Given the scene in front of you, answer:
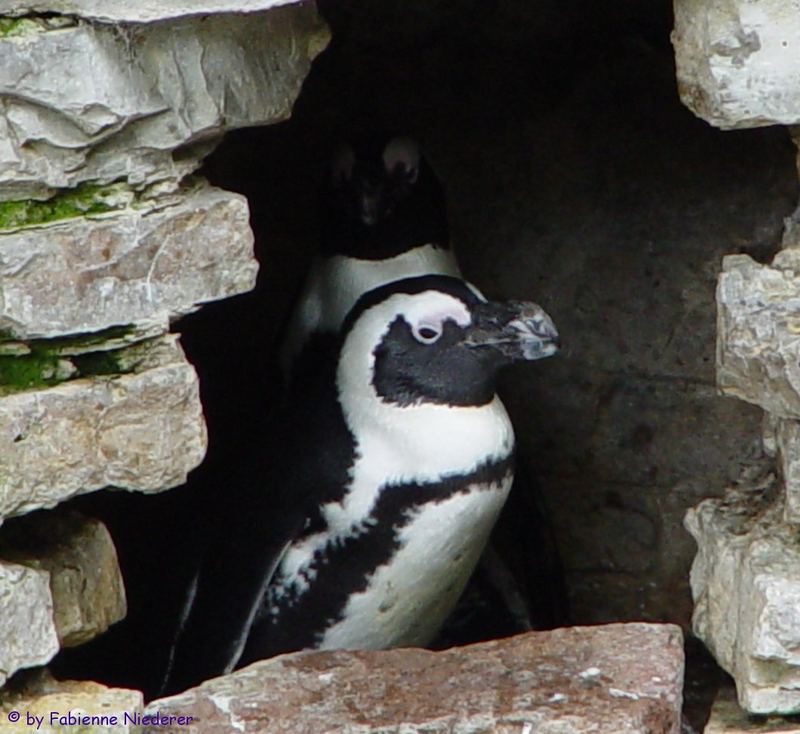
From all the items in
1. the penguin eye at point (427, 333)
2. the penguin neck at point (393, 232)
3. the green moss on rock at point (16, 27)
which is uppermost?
the green moss on rock at point (16, 27)

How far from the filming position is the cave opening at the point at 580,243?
3.33m

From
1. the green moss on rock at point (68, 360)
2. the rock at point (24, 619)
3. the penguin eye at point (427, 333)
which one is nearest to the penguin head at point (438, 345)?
the penguin eye at point (427, 333)

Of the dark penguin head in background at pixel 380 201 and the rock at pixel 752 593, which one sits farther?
the dark penguin head in background at pixel 380 201

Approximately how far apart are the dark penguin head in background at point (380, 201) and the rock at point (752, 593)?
1.27 m

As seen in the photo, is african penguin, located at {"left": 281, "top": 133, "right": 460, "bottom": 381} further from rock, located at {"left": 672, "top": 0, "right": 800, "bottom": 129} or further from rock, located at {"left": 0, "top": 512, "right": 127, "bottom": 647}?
rock, located at {"left": 672, "top": 0, "right": 800, "bottom": 129}

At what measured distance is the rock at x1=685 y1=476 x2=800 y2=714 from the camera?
2125mm

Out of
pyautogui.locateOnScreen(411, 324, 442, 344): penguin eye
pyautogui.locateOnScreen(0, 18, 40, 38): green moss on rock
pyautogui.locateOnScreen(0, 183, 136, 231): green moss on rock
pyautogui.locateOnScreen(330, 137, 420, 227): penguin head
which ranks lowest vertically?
pyautogui.locateOnScreen(411, 324, 442, 344): penguin eye

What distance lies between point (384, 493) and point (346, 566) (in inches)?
5.0

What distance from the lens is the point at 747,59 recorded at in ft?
6.69

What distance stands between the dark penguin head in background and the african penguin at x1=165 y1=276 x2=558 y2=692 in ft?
→ 2.18

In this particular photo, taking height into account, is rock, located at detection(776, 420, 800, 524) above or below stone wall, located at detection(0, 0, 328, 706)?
below

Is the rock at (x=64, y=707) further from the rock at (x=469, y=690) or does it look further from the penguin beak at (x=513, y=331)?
the penguin beak at (x=513, y=331)

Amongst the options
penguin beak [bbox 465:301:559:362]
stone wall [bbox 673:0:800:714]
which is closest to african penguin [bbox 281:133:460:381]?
penguin beak [bbox 465:301:559:362]

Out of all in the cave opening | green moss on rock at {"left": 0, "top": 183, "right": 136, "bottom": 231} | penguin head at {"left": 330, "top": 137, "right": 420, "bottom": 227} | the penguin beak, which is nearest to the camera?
green moss on rock at {"left": 0, "top": 183, "right": 136, "bottom": 231}
